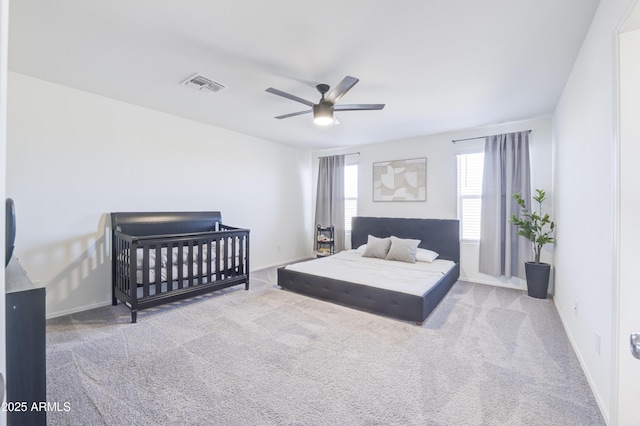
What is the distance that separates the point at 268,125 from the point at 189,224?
1.91 meters

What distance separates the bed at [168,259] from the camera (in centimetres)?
293

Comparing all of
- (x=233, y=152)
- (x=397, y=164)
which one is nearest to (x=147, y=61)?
(x=233, y=152)

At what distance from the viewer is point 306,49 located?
7.27 ft

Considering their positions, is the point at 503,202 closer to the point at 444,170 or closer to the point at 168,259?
the point at 444,170

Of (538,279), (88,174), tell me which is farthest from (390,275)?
(88,174)

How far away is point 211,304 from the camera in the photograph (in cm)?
337

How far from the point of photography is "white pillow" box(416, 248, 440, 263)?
4.19 m

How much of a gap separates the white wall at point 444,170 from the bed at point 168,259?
A: 2.73 meters

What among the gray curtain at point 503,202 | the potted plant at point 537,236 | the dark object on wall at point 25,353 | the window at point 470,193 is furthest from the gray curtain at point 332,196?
the dark object on wall at point 25,353

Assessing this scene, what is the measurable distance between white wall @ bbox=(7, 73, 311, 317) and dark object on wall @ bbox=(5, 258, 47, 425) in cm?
243

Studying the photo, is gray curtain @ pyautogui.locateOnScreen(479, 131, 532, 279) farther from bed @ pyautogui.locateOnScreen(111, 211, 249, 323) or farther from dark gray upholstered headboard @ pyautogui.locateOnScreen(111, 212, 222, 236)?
dark gray upholstered headboard @ pyautogui.locateOnScreen(111, 212, 222, 236)

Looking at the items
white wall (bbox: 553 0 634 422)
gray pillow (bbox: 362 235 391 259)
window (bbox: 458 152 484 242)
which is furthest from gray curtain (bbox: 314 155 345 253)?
white wall (bbox: 553 0 634 422)

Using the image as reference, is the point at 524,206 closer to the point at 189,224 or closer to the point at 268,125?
the point at 268,125

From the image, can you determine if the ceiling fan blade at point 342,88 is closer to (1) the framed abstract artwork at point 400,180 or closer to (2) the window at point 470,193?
(1) the framed abstract artwork at point 400,180
